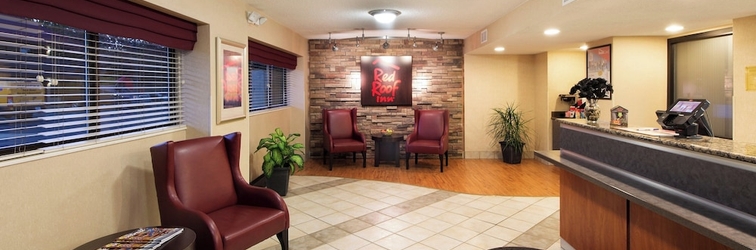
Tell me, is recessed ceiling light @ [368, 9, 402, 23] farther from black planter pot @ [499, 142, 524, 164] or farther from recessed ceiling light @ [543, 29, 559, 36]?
black planter pot @ [499, 142, 524, 164]

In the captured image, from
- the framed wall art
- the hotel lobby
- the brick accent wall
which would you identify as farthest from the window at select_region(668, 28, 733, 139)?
the framed wall art

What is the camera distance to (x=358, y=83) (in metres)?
7.43

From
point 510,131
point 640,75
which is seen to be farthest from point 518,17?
point 510,131

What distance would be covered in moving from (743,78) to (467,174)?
Answer: 10.9 ft

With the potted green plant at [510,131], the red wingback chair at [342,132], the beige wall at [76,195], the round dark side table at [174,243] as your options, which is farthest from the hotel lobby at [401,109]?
the red wingback chair at [342,132]

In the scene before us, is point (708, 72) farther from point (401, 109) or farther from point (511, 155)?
point (401, 109)

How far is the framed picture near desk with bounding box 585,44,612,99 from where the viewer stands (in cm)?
527

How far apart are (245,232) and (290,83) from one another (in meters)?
4.76

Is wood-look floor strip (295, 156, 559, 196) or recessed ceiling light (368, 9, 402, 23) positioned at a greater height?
recessed ceiling light (368, 9, 402, 23)

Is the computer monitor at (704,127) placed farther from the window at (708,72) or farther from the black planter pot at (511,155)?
the black planter pot at (511,155)

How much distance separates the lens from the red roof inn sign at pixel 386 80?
7344 mm

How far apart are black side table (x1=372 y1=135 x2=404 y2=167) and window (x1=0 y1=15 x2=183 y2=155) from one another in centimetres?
385

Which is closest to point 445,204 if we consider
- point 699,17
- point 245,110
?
point 245,110

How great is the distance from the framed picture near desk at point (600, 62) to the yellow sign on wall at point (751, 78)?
4.44ft
